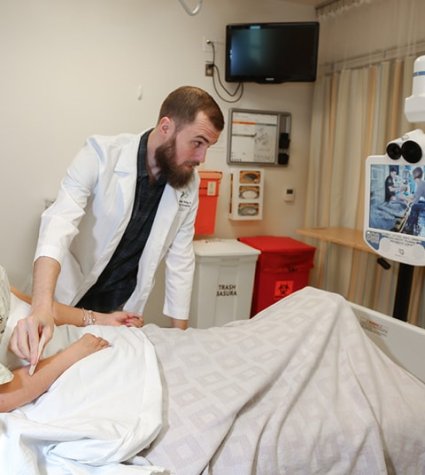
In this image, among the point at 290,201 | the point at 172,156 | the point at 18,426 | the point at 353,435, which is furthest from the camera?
the point at 290,201

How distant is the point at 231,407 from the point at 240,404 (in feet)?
0.08

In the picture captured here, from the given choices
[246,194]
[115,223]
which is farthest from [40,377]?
[246,194]

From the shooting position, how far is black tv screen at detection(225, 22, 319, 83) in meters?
2.70

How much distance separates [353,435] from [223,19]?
2.60 m

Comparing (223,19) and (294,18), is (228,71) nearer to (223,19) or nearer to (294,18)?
(223,19)

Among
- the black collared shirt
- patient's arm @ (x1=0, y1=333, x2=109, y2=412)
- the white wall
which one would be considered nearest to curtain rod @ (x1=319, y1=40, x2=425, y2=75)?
the white wall

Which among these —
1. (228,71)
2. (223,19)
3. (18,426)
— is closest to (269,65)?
(228,71)

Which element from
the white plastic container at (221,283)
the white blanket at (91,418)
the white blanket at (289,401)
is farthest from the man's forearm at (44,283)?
the white plastic container at (221,283)

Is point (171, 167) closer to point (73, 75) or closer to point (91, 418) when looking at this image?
point (91, 418)

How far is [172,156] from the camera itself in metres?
1.56

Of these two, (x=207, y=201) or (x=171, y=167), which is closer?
(x=171, y=167)

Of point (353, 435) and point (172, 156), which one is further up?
point (172, 156)

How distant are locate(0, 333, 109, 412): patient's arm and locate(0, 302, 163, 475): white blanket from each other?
2cm

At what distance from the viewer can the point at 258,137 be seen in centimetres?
309
